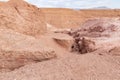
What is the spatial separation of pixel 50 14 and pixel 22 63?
21278 mm

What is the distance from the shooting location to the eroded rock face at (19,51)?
205 inches

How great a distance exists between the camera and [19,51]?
17.2 feet

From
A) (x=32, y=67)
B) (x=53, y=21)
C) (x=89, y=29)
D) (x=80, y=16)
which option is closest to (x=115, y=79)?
(x=32, y=67)

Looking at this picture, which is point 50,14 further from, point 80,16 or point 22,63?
point 22,63

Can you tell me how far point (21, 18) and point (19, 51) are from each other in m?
1.01

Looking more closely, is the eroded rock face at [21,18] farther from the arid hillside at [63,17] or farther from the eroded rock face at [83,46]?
the arid hillside at [63,17]

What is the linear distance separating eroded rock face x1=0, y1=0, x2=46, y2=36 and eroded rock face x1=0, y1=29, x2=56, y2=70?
0.90 ft

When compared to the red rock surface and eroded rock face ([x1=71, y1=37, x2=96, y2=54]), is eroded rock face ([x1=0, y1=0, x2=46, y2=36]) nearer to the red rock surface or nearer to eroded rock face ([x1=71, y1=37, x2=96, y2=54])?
the red rock surface

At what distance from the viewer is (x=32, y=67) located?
16.4 feet

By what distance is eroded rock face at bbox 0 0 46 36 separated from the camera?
5.74 m

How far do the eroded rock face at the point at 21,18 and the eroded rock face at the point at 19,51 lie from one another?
10.8 inches

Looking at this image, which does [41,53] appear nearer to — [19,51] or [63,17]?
[19,51]

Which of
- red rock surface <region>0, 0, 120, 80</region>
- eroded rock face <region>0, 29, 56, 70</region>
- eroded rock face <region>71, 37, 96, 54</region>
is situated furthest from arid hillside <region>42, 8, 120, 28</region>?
eroded rock face <region>0, 29, 56, 70</region>

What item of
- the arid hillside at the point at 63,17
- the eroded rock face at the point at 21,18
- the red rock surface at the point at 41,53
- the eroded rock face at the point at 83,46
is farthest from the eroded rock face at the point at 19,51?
the arid hillside at the point at 63,17
